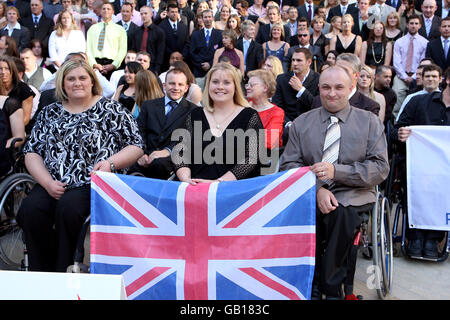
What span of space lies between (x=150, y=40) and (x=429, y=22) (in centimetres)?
444

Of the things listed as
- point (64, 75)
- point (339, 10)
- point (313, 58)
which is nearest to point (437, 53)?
point (313, 58)

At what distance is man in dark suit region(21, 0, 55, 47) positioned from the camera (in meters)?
10.4

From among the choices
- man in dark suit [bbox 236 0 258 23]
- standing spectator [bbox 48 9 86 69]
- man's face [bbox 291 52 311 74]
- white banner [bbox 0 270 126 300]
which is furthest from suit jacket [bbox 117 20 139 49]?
white banner [bbox 0 270 126 300]

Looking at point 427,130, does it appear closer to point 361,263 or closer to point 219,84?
point 361,263

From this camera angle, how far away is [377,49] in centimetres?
904

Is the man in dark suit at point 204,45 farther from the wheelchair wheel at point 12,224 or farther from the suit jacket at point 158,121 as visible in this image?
the wheelchair wheel at point 12,224

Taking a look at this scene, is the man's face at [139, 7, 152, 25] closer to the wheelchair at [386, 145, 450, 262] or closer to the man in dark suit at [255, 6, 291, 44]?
the man in dark suit at [255, 6, 291, 44]

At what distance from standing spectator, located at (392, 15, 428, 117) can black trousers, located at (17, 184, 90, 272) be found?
6028mm

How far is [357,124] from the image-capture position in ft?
12.6

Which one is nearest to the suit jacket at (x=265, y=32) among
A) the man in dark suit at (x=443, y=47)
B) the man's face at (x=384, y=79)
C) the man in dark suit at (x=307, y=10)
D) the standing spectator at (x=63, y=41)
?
the man in dark suit at (x=307, y=10)

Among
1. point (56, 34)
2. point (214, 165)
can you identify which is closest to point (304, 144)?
point (214, 165)

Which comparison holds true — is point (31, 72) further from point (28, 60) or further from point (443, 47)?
point (443, 47)

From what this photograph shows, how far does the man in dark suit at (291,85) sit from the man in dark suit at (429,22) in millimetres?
3550
